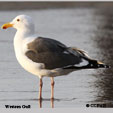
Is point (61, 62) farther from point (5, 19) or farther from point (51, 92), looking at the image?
point (5, 19)

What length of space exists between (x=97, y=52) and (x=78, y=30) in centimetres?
541

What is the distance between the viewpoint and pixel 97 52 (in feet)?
47.0

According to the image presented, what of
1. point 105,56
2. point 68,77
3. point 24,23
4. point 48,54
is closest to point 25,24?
point 24,23

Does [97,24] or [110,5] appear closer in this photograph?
[97,24]

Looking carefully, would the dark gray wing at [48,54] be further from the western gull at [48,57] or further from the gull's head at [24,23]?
the gull's head at [24,23]

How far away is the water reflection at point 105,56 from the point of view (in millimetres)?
9375

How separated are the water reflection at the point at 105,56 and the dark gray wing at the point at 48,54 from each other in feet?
2.86

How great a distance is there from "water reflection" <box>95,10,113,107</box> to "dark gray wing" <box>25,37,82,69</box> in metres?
0.87

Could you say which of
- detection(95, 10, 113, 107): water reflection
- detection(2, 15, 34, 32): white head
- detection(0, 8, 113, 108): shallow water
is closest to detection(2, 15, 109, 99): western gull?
detection(2, 15, 34, 32): white head

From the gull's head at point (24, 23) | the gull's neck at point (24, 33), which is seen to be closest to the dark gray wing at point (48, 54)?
the gull's neck at point (24, 33)

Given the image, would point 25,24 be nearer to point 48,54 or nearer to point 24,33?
point 24,33

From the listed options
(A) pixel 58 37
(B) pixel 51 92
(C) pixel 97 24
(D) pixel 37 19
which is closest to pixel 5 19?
(D) pixel 37 19

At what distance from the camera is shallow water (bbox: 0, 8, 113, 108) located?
9125mm

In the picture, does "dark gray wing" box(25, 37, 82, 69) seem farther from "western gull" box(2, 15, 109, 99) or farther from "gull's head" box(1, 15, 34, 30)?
"gull's head" box(1, 15, 34, 30)
